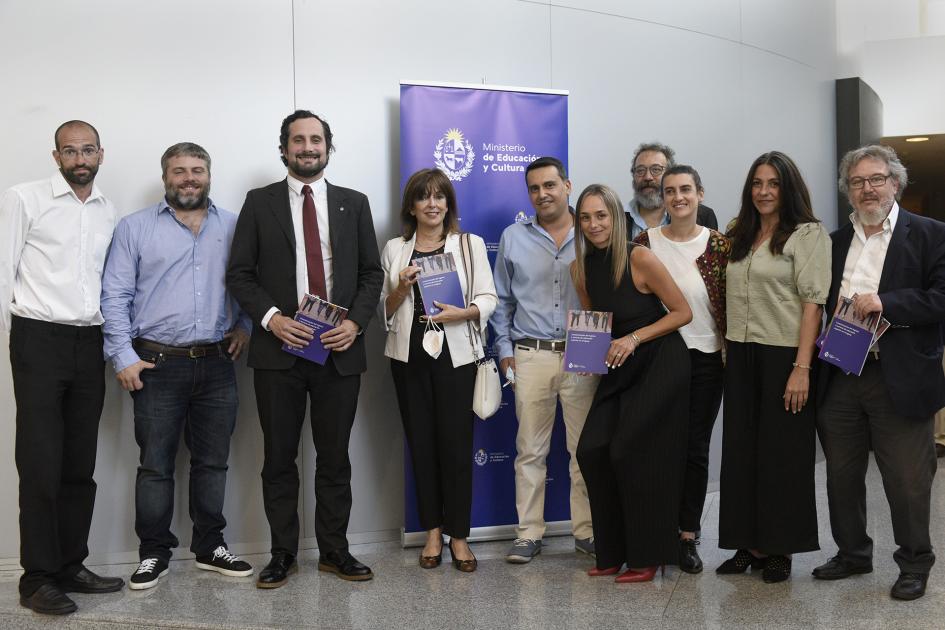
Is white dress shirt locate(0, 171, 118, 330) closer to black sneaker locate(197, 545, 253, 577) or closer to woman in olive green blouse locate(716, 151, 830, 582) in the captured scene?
black sneaker locate(197, 545, 253, 577)

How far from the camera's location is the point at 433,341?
3.68m

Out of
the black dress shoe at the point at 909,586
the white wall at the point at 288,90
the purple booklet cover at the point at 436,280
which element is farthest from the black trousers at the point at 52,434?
the black dress shoe at the point at 909,586

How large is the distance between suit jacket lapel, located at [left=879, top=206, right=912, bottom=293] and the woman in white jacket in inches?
64.7

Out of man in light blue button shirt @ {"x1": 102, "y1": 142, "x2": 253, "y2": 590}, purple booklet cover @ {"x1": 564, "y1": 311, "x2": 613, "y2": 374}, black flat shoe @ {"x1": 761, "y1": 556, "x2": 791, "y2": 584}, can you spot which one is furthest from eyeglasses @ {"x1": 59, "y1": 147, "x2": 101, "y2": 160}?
black flat shoe @ {"x1": 761, "y1": 556, "x2": 791, "y2": 584}

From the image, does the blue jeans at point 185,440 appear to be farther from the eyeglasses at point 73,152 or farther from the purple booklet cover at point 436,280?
the purple booklet cover at point 436,280

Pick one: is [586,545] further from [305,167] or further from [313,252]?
[305,167]

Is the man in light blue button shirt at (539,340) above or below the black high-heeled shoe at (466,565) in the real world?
above

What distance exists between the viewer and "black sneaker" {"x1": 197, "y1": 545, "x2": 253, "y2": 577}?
376 centimetres

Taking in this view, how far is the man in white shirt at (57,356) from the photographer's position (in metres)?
3.36

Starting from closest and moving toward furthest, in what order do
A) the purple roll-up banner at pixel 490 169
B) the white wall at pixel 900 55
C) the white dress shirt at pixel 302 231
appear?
1. the white dress shirt at pixel 302 231
2. the purple roll-up banner at pixel 490 169
3. the white wall at pixel 900 55

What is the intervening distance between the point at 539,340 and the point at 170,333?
1.68m

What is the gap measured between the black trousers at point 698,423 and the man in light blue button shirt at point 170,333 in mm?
2035

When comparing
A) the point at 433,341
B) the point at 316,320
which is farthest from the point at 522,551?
the point at 316,320

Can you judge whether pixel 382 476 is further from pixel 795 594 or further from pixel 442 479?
pixel 795 594
